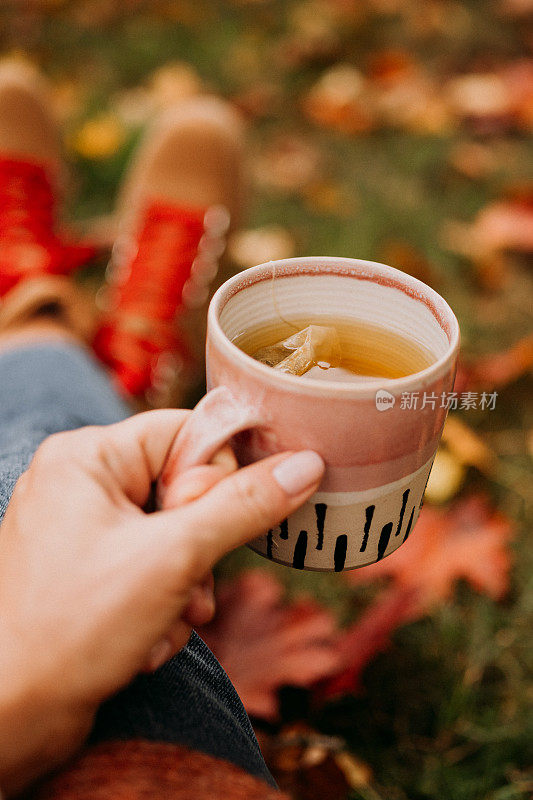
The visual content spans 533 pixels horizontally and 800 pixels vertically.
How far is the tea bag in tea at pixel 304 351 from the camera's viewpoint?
20.6 inches

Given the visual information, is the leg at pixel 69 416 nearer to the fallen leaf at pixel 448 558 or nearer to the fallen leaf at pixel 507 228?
the fallen leaf at pixel 448 558

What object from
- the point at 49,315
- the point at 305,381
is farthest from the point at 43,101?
the point at 305,381

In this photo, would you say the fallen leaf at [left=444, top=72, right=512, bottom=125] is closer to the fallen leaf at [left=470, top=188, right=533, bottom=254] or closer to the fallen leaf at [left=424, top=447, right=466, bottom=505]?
the fallen leaf at [left=470, top=188, right=533, bottom=254]

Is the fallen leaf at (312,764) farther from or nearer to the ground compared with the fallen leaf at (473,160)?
nearer to the ground

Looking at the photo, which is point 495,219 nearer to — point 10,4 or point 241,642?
point 241,642

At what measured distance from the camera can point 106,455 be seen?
19.3 inches

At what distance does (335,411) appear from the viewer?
46 cm

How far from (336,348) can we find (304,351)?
4cm

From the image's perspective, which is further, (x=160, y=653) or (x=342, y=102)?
(x=342, y=102)

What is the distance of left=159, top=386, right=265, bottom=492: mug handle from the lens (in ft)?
1.53

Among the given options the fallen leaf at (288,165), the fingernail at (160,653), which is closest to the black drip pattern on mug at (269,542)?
the fingernail at (160,653)

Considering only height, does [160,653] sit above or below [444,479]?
above

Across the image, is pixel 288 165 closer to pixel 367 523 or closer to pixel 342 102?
pixel 342 102

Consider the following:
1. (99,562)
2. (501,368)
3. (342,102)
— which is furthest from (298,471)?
(342,102)
